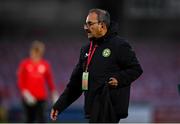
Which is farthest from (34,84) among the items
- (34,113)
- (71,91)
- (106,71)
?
(106,71)

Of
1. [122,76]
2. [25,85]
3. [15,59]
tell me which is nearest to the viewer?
[122,76]

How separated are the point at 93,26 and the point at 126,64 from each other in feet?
1.52

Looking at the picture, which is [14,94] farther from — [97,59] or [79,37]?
[97,59]

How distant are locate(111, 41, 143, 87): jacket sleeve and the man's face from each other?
8.8 inches

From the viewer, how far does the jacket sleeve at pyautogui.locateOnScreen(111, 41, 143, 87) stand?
6.04 meters

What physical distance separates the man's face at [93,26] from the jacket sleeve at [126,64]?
0.73 feet

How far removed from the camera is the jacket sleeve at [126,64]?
604 cm

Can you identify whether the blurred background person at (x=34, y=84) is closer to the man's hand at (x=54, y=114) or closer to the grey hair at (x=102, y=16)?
the man's hand at (x=54, y=114)

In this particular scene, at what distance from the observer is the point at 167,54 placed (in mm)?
23344

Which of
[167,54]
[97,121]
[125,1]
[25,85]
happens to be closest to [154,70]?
[167,54]

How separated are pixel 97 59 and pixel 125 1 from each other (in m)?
18.2

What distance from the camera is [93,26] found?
6086 millimetres

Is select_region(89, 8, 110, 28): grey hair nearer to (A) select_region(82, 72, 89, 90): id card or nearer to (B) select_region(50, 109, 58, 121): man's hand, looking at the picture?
(A) select_region(82, 72, 89, 90): id card

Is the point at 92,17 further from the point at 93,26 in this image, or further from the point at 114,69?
the point at 114,69
